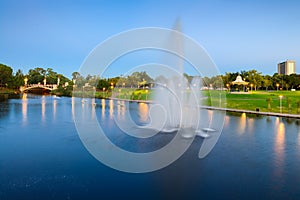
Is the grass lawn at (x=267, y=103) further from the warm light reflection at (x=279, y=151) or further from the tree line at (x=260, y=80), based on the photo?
the tree line at (x=260, y=80)

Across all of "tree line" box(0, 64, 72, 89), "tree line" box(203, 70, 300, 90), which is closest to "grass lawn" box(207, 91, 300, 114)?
"tree line" box(203, 70, 300, 90)

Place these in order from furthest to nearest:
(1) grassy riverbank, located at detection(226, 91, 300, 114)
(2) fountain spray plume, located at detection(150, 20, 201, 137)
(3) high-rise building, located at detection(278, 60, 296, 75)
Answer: (3) high-rise building, located at detection(278, 60, 296, 75) < (1) grassy riverbank, located at detection(226, 91, 300, 114) < (2) fountain spray plume, located at detection(150, 20, 201, 137)

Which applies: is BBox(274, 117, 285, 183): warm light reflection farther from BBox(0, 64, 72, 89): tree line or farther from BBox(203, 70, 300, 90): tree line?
BBox(0, 64, 72, 89): tree line

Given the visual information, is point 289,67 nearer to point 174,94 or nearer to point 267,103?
point 267,103

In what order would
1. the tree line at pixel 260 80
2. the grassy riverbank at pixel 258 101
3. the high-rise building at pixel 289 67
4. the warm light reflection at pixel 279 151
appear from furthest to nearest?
the high-rise building at pixel 289 67 < the tree line at pixel 260 80 < the grassy riverbank at pixel 258 101 < the warm light reflection at pixel 279 151

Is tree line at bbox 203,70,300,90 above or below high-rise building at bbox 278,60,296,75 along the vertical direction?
below

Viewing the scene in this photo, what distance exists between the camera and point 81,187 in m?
5.28

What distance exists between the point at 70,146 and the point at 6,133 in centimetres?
391

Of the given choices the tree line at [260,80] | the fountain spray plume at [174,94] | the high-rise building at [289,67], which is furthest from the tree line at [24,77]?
the high-rise building at [289,67]

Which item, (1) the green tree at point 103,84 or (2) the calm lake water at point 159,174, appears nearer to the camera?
(2) the calm lake water at point 159,174

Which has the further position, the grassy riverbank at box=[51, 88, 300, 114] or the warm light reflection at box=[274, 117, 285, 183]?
the grassy riverbank at box=[51, 88, 300, 114]

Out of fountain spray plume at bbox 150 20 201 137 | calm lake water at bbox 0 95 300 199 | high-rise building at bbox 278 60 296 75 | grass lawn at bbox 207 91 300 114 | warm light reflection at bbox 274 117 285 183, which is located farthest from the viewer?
high-rise building at bbox 278 60 296 75

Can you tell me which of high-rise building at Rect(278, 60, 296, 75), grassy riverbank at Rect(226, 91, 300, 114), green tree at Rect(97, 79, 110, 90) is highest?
high-rise building at Rect(278, 60, 296, 75)

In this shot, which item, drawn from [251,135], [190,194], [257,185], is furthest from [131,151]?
[251,135]
